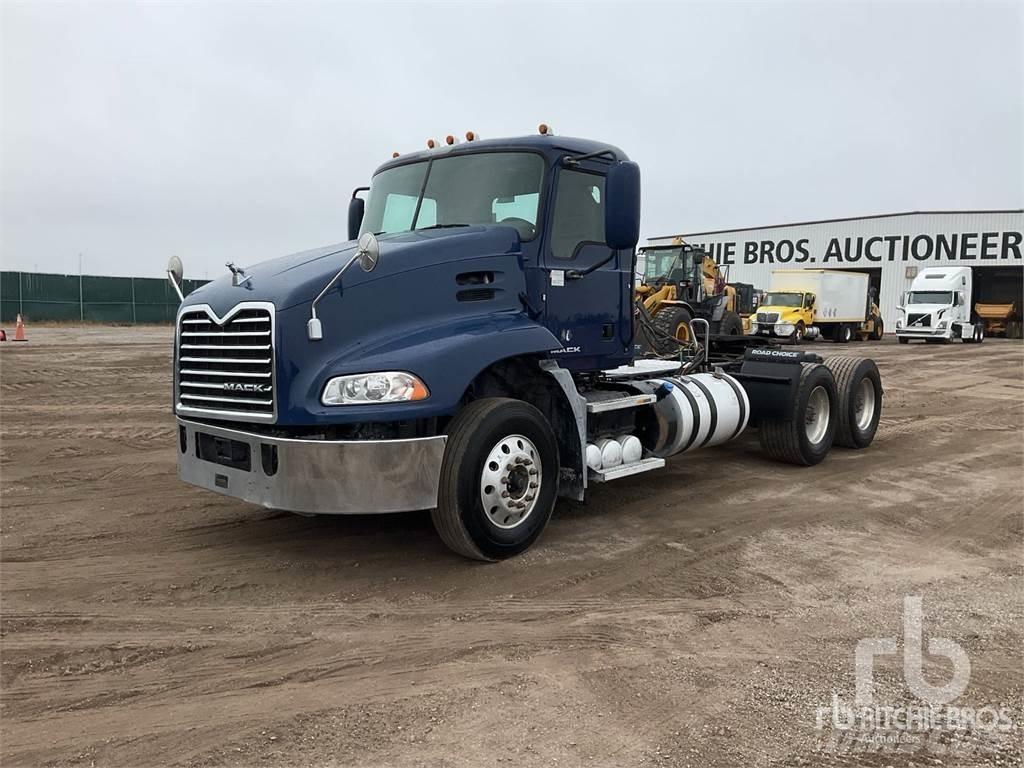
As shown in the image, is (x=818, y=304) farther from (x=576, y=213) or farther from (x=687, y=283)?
(x=576, y=213)

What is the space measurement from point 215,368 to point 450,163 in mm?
2394

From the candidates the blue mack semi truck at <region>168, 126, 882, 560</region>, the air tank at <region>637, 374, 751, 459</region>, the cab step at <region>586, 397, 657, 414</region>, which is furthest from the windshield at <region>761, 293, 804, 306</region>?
the cab step at <region>586, 397, 657, 414</region>

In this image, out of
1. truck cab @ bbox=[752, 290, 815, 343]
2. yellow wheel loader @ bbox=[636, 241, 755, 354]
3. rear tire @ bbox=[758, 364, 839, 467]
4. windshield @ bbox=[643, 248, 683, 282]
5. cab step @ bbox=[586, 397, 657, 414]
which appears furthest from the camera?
truck cab @ bbox=[752, 290, 815, 343]

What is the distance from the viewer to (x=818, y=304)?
32844 millimetres

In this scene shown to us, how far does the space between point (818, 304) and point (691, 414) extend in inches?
1108

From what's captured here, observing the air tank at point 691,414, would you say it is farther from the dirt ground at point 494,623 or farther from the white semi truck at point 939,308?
the white semi truck at point 939,308

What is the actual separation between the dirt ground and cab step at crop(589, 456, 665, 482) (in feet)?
1.41

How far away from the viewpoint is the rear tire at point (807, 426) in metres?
8.43

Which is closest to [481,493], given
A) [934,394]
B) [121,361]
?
[934,394]

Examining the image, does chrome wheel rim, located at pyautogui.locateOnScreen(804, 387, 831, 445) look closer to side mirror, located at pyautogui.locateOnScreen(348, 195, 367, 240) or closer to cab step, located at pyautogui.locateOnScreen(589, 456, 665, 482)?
cab step, located at pyautogui.locateOnScreen(589, 456, 665, 482)

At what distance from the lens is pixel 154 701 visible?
138 inches

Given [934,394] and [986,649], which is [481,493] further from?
[934,394]

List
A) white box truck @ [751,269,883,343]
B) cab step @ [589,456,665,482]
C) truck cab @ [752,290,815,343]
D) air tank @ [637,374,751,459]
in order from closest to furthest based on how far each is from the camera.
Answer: cab step @ [589,456,665,482] → air tank @ [637,374,751,459] → truck cab @ [752,290,815,343] → white box truck @ [751,269,883,343]

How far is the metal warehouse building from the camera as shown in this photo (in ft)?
141
